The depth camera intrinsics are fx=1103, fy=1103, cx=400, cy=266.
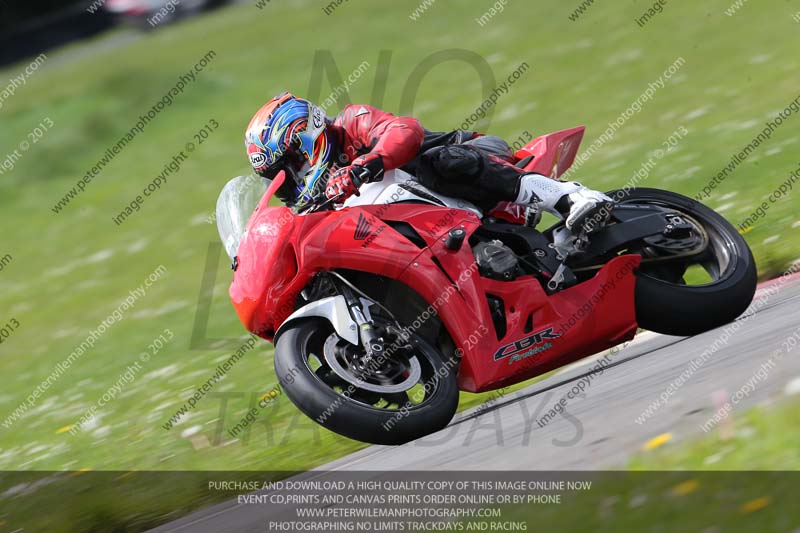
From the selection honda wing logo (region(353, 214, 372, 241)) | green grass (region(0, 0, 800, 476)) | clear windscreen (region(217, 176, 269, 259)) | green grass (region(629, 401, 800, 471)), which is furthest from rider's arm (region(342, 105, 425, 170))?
green grass (region(629, 401, 800, 471))

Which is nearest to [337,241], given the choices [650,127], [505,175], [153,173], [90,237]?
[505,175]

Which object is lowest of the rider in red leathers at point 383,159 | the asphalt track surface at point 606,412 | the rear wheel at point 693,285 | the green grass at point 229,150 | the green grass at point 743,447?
the green grass at point 229,150

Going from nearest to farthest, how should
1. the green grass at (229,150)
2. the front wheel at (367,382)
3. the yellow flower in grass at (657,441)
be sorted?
the yellow flower in grass at (657,441) < the front wheel at (367,382) < the green grass at (229,150)

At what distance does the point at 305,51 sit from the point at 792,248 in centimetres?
1607

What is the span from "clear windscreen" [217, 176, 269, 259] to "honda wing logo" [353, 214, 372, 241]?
0.71m

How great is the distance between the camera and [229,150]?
17531mm

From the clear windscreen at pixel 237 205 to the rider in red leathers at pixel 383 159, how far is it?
0.12 m

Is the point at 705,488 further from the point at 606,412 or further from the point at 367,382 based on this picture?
the point at 367,382

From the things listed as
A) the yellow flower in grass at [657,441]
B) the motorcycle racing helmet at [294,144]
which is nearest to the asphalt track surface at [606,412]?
the yellow flower in grass at [657,441]

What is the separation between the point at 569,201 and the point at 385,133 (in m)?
1.01

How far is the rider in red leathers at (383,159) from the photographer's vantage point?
5.44 meters

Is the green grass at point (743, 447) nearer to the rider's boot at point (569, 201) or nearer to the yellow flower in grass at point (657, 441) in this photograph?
the yellow flower in grass at point (657, 441)

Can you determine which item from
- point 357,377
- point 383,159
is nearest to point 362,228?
point 383,159

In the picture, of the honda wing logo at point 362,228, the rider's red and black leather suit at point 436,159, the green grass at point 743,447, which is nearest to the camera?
the green grass at point 743,447
